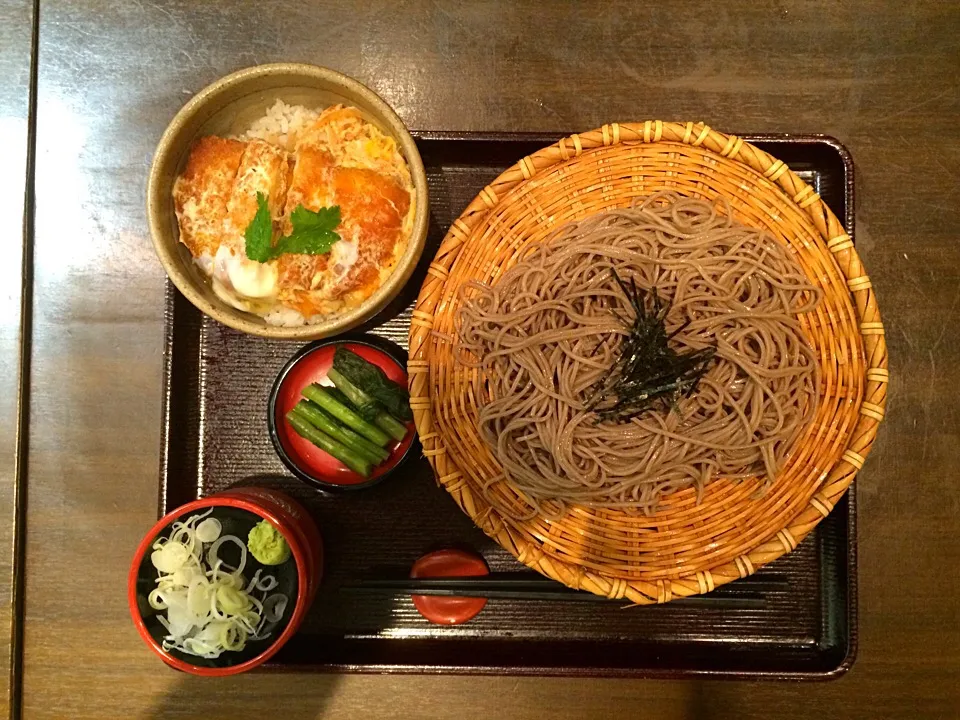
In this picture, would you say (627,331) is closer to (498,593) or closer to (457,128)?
(498,593)

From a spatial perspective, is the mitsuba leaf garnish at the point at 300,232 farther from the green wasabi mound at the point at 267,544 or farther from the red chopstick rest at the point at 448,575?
the red chopstick rest at the point at 448,575

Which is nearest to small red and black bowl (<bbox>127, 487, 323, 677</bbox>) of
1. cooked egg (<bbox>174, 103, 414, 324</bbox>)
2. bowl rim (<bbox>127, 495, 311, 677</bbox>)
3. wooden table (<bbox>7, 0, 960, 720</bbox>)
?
bowl rim (<bbox>127, 495, 311, 677</bbox>)

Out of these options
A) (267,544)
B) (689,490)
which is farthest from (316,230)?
(689,490)

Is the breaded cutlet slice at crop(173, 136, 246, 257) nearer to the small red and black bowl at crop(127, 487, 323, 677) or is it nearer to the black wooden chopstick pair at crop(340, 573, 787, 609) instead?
the small red and black bowl at crop(127, 487, 323, 677)

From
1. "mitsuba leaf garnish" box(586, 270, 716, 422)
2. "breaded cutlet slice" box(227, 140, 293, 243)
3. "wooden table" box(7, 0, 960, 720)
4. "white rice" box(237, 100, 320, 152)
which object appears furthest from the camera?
"wooden table" box(7, 0, 960, 720)

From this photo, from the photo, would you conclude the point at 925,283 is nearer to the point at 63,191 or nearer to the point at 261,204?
the point at 261,204

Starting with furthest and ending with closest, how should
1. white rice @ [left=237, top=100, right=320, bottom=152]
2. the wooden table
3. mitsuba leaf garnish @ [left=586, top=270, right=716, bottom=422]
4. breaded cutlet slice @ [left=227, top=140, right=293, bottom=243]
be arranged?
the wooden table < white rice @ [left=237, top=100, right=320, bottom=152] < breaded cutlet slice @ [left=227, top=140, right=293, bottom=243] < mitsuba leaf garnish @ [left=586, top=270, right=716, bottom=422]

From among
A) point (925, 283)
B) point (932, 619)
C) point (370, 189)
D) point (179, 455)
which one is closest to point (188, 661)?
point (179, 455)
